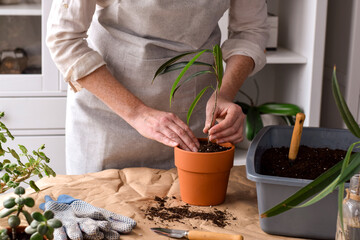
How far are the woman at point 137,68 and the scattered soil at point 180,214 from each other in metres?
0.19

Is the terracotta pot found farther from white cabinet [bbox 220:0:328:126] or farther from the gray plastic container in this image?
white cabinet [bbox 220:0:328:126]

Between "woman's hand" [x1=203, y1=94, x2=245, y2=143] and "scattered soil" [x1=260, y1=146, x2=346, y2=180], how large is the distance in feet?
0.40

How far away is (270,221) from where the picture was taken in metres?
1.02

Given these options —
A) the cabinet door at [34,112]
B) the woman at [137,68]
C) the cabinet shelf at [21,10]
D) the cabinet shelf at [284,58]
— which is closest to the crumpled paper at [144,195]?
the woman at [137,68]

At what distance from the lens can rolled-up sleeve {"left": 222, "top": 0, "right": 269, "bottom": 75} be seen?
5.25ft

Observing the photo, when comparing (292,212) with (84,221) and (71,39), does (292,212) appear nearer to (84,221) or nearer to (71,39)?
(84,221)

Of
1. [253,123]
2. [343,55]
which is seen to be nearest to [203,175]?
[253,123]

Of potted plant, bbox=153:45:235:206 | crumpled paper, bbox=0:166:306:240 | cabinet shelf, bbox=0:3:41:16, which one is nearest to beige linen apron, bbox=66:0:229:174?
crumpled paper, bbox=0:166:306:240

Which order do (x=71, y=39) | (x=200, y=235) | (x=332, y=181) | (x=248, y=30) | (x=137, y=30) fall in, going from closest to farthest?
(x=332, y=181) → (x=200, y=235) → (x=71, y=39) → (x=137, y=30) → (x=248, y=30)

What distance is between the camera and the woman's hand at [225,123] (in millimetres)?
1265

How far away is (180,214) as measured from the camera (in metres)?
1.11

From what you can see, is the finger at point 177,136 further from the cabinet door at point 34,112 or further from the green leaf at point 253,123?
the cabinet door at point 34,112

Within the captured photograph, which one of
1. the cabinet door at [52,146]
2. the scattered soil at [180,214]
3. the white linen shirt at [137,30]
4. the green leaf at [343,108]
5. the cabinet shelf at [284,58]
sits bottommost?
the cabinet door at [52,146]

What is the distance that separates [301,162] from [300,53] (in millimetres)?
1326
